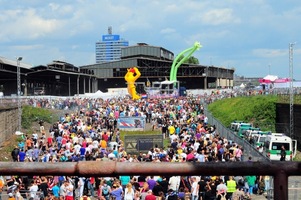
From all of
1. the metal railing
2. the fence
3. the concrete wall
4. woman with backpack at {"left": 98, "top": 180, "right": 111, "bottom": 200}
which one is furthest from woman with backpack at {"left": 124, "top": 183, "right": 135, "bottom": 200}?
the concrete wall

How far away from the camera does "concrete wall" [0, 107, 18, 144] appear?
37375 mm

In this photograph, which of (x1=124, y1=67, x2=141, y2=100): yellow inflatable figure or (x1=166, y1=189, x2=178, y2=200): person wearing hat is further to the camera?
(x1=124, y1=67, x2=141, y2=100): yellow inflatable figure

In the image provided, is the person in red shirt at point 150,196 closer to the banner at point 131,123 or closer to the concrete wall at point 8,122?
the concrete wall at point 8,122

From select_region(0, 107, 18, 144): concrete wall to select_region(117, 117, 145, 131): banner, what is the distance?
26.7 ft

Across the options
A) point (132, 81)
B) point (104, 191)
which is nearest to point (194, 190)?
point (104, 191)

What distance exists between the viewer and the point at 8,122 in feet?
133

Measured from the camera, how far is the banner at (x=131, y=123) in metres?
39.6

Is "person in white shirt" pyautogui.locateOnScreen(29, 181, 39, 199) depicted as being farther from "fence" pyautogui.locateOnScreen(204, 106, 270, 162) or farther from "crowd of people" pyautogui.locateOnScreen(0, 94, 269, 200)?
"fence" pyautogui.locateOnScreen(204, 106, 270, 162)

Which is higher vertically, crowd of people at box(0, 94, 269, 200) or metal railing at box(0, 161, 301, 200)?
metal railing at box(0, 161, 301, 200)

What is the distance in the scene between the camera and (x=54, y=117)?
47438mm

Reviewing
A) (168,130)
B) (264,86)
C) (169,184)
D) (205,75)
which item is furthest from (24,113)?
(205,75)

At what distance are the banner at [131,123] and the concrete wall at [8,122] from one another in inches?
321

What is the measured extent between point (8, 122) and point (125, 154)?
19628 mm

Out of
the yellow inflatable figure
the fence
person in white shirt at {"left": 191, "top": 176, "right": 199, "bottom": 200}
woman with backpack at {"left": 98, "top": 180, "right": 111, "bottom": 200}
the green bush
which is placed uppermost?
the yellow inflatable figure
